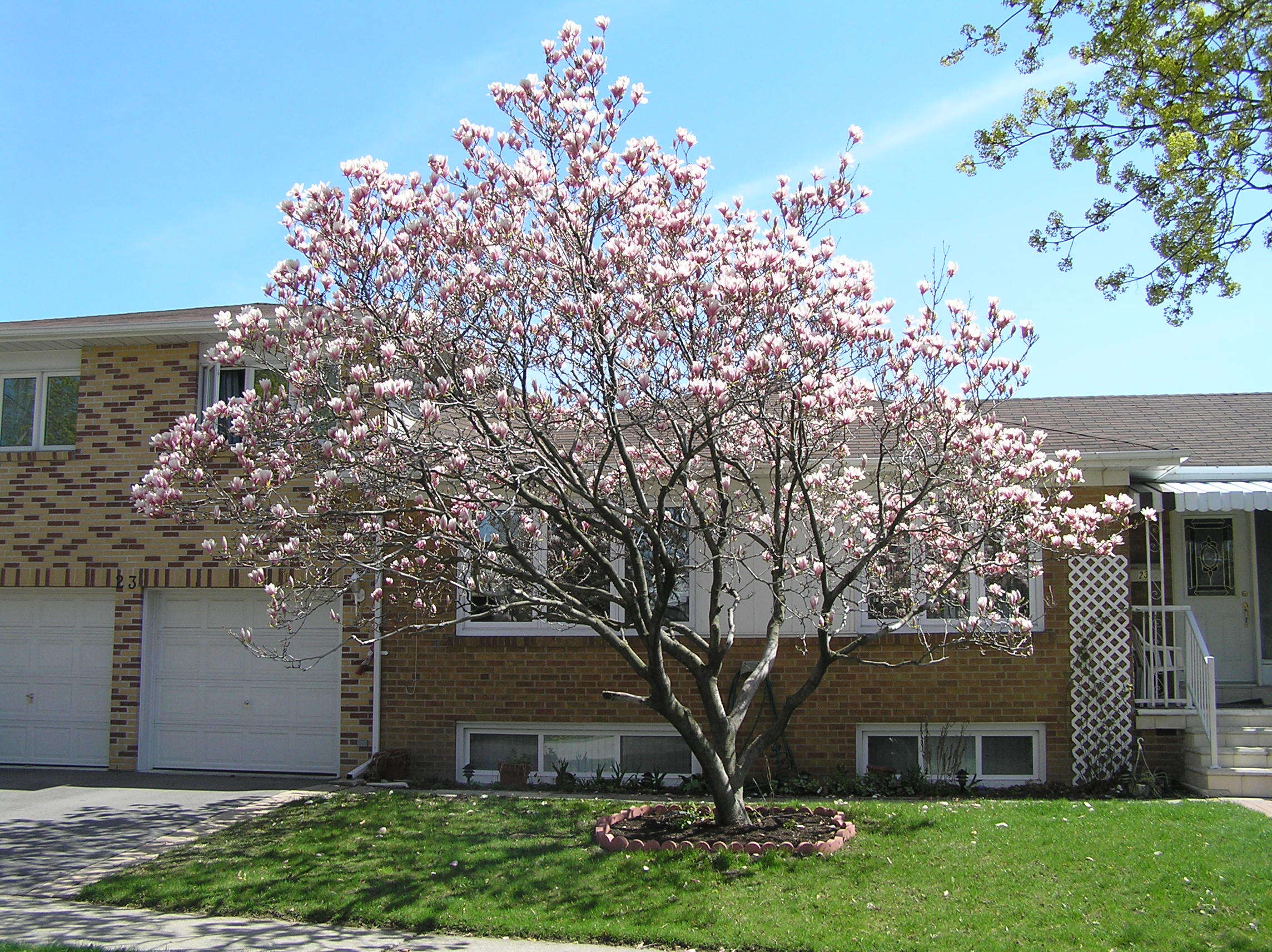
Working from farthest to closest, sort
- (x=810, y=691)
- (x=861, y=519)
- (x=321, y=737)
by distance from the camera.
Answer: (x=321, y=737), (x=861, y=519), (x=810, y=691)

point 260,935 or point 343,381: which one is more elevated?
point 343,381

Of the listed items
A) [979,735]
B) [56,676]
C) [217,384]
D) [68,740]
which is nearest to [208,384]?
[217,384]

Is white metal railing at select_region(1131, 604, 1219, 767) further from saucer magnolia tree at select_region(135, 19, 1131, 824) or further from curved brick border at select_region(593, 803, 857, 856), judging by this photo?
curved brick border at select_region(593, 803, 857, 856)

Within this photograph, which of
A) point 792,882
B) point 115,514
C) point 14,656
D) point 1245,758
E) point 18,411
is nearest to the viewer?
point 792,882

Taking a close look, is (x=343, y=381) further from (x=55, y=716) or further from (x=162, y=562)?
(x=55, y=716)

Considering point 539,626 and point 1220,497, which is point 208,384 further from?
point 1220,497

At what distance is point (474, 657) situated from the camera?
11.7 meters

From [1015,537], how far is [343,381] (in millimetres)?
5363

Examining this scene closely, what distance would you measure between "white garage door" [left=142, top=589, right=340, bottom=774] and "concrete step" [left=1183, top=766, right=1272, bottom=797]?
8813 mm

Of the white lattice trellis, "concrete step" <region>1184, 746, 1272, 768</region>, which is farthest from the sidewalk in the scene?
"concrete step" <region>1184, 746, 1272, 768</region>

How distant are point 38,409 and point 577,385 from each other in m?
8.30

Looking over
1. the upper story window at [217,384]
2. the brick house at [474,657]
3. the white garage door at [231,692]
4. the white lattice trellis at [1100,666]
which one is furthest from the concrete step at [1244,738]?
the upper story window at [217,384]

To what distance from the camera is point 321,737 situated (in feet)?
39.4

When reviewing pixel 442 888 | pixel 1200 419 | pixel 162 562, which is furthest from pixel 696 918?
pixel 1200 419
